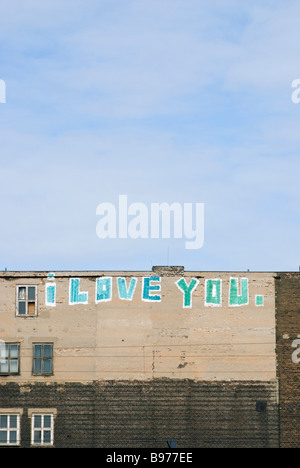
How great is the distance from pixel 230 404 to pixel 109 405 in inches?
266

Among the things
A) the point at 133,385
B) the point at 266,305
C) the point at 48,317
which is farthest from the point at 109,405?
the point at 266,305

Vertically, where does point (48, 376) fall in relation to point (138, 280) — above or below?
below

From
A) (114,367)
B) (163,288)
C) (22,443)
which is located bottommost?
(22,443)

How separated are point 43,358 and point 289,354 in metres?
13.8

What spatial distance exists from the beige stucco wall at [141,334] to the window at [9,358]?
0.33 m

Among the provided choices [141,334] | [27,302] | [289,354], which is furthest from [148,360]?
[289,354]

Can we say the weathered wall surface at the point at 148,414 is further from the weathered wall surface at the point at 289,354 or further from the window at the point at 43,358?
the window at the point at 43,358

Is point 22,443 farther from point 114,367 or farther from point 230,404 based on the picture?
point 230,404

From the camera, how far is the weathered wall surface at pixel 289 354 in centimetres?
6894

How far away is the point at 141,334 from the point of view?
69438 millimetres

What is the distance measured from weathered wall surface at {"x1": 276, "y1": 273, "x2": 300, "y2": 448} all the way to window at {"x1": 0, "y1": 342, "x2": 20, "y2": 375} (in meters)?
14.7

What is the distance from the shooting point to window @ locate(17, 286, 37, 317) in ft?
228

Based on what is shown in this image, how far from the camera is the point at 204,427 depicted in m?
68.7

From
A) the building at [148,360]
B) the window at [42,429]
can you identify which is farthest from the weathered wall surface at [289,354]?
the window at [42,429]
